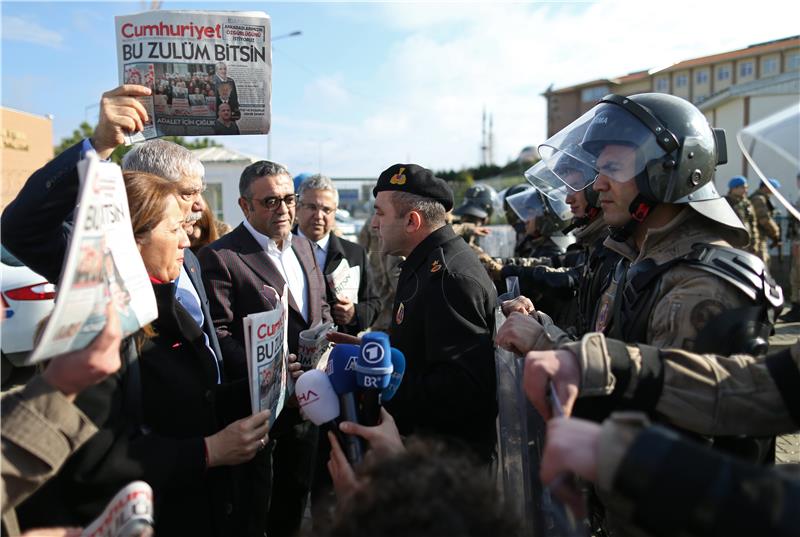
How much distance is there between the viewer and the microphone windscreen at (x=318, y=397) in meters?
1.86

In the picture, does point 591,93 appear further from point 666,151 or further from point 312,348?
point 312,348

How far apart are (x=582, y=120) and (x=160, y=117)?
1.94m

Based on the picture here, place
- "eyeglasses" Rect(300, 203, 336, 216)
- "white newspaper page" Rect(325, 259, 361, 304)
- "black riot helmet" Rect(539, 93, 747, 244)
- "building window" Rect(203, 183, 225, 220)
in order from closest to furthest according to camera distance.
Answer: "black riot helmet" Rect(539, 93, 747, 244) < "white newspaper page" Rect(325, 259, 361, 304) < "eyeglasses" Rect(300, 203, 336, 216) < "building window" Rect(203, 183, 225, 220)

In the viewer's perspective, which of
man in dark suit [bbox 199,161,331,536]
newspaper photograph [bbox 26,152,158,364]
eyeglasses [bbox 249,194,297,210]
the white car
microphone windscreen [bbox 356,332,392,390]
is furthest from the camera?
the white car

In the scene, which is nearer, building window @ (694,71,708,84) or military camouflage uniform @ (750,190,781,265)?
military camouflage uniform @ (750,190,781,265)

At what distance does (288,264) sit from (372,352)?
213cm

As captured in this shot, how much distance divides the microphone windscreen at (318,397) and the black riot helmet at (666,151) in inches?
56.4

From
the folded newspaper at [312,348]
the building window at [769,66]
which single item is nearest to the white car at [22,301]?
the folded newspaper at [312,348]

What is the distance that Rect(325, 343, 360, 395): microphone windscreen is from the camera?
6.18 ft

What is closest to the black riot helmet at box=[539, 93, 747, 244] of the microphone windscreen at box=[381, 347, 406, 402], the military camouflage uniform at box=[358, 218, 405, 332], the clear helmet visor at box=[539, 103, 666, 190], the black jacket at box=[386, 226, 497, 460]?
the clear helmet visor at box=[539, 103, 666, 190]

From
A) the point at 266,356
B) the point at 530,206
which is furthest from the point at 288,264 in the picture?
the point at 530,206

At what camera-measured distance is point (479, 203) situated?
8273mm

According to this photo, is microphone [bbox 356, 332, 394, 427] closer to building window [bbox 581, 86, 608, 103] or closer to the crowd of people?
the crowd of people

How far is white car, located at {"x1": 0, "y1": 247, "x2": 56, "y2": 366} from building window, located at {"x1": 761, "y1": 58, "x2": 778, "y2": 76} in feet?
164
